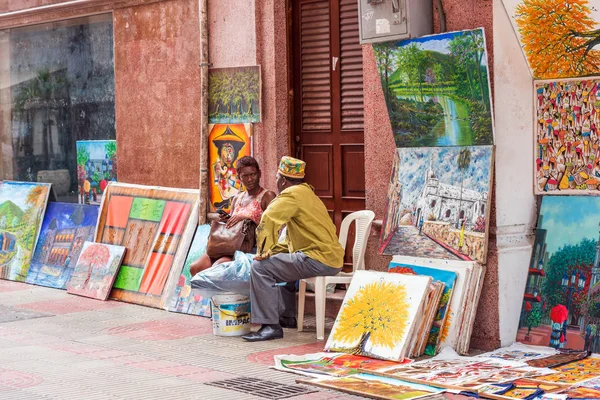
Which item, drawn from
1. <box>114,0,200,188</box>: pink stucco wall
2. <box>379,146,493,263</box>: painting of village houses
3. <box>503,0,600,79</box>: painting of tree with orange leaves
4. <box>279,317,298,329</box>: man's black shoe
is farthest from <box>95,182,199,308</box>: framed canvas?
<box>503,0,600,79</box>: painting of tree with orange leaves

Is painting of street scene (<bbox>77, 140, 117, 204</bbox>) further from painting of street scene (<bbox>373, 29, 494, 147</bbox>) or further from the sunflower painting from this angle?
the sunflower painting

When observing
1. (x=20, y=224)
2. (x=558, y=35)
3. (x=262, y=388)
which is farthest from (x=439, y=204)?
(x=20, y=224)

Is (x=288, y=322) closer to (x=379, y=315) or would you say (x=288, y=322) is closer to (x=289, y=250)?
(x=289, y=250)

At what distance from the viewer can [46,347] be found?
857cm

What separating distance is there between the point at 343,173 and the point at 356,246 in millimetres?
1074

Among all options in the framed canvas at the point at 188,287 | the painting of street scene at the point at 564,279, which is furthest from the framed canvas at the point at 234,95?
the painting of street scene at the point at 564,279

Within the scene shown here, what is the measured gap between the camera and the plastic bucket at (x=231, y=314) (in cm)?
875

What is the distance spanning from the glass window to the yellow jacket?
407 cm

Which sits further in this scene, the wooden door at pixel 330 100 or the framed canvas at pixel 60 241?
the framed canvas at pixel 60 241

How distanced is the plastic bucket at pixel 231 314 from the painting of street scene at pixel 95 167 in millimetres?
3663

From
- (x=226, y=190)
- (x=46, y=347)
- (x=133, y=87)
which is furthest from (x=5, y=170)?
(x=46, y=347)

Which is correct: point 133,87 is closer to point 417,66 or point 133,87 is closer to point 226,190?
point 226,190

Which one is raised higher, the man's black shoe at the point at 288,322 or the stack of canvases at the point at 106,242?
the stack of canvases at the point at 106,242

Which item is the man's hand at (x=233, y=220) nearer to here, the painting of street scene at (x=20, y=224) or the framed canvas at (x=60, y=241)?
the framed canvas at (x=60, y=241)
